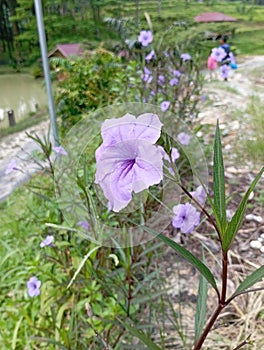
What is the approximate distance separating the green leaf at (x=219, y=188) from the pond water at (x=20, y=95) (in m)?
1.88

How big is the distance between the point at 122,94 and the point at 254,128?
49cm

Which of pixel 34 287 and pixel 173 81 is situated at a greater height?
pixel 173 81

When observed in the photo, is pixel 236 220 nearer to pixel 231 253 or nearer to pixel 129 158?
pixel 129 158

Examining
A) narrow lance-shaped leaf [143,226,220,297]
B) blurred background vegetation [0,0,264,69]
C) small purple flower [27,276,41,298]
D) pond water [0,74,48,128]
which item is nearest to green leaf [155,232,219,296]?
narrow lance-shaped leaf [143,226,220,297]

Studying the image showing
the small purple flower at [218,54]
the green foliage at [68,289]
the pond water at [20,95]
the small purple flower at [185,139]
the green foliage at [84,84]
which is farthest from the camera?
the pond water at [20,95]

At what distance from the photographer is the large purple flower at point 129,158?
20 cm

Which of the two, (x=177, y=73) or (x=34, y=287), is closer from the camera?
(x=34, y=287)

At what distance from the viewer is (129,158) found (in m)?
0.21

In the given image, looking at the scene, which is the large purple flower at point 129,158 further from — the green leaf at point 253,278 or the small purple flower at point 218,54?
the small purple flower at point 218,54

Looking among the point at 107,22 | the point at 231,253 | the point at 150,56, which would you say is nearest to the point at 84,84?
the point at 107,22

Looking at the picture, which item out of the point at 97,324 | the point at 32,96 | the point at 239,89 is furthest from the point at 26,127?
the point at 97,324

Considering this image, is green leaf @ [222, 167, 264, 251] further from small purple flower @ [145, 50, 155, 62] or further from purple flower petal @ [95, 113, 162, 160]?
small purple flower @ [145, 50, 155, 62]

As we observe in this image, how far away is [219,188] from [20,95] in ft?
7.34

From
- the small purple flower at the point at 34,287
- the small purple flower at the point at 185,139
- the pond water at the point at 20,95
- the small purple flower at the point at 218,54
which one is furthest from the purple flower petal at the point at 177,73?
the pond water at the point at 20,95
